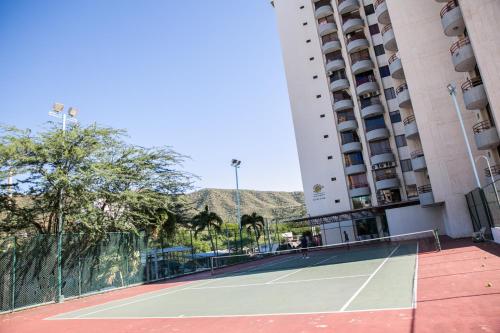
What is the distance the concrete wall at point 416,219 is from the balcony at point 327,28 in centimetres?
2970

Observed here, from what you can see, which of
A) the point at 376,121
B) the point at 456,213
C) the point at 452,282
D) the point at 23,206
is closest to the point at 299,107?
the point at 376,121

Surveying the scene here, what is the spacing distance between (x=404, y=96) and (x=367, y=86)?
14167 mm

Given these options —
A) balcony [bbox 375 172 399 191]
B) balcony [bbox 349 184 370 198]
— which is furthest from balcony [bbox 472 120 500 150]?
balcony [bbox 349 184 370 198]

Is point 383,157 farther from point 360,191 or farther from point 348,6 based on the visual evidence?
point 348,6

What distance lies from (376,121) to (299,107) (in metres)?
11.7

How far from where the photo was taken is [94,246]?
70.2ft

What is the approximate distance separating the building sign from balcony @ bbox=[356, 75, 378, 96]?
46.7 feet

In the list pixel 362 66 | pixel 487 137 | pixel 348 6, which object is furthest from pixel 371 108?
pixel 487 137

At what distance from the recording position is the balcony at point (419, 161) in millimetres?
32594

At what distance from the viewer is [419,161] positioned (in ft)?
108

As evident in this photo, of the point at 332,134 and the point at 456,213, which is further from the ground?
the point at 332,134

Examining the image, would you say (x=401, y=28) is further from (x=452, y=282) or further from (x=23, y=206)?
(x=23, y=206)

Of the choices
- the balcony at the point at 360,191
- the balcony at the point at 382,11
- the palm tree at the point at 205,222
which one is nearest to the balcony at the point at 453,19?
the balcony at the point at 382,11

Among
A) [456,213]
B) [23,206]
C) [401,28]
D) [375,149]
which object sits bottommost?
[456,213]
